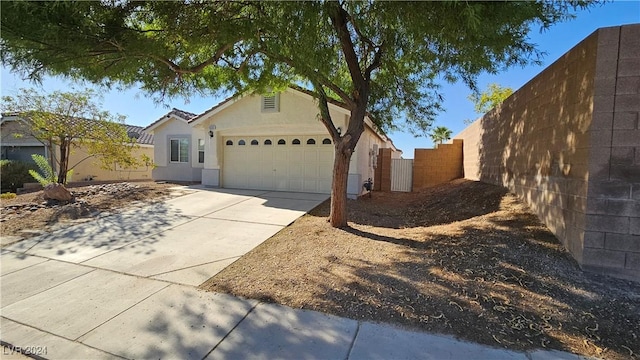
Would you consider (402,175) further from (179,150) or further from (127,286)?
(127,286)

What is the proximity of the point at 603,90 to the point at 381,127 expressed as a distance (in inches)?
224

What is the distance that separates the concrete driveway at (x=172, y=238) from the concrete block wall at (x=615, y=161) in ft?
17.3

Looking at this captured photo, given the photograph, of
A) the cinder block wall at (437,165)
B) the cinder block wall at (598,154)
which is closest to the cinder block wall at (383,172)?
the cinder block wall at (437,165)

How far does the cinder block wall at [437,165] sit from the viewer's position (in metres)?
14.7

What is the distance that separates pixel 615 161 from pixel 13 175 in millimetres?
22800

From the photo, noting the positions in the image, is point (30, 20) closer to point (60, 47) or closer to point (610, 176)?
point (60, 47)

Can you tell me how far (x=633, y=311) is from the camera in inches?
123

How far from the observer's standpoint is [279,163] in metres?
12.8

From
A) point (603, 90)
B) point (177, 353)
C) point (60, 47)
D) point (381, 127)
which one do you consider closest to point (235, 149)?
point (381, 127)

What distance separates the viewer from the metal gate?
16156 mm

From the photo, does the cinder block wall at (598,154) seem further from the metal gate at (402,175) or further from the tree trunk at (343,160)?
the metal gate at (402,175)

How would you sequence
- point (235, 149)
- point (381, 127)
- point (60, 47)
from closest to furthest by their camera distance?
point (60, 47) → point (381, 127) → point (235, 149)

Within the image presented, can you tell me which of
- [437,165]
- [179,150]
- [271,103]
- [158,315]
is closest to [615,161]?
[158,315]

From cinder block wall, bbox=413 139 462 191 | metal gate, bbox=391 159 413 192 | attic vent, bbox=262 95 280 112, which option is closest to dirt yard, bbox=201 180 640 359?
attic vent, bbox=262 95 280 112
